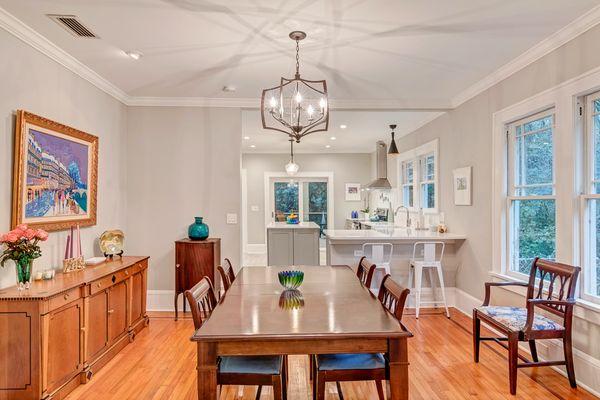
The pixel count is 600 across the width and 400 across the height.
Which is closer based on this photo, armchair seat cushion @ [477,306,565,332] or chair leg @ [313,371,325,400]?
chair leg @ [313,371,325,400]

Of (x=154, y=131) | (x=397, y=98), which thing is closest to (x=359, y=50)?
(x=397, y=98)

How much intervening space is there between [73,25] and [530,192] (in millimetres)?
4066

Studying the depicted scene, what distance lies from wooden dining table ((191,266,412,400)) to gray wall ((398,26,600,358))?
1.85m

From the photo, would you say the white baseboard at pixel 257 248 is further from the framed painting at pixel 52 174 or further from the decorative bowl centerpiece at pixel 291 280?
the decorative bowl centerpiece at pixel 291 280

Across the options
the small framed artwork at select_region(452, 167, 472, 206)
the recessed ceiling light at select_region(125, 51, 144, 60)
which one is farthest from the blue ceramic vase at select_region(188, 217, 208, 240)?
the small framed artwork at select_region(452, 167, 472, 206)

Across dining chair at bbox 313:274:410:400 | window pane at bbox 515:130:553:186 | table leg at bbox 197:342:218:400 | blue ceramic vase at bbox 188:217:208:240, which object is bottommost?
dining chair at bbox 313:274:410:400

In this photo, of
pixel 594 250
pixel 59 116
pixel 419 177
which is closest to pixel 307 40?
pixel 59 116

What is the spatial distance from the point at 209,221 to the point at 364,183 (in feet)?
18.6

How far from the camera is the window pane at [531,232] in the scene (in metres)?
3.32

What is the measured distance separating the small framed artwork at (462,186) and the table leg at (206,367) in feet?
12.1

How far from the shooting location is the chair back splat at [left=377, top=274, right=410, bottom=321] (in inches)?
78.8

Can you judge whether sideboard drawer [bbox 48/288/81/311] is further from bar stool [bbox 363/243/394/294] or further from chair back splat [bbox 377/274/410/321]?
bar stool [bbox 363/243/394/294]

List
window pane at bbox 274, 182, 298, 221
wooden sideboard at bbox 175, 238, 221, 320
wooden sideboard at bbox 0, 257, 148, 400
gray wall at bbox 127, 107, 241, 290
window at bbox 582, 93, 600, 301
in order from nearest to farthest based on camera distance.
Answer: wooden sideboard at bbox 0, 257, 148, 400, window at bbox 582, 93, 600, 301, wooden sideboard at bbox 175, 238, 221, 320, gray wall at bbox 127, 107, 241, 290, window pane at bbox 274, 182, 298, 221

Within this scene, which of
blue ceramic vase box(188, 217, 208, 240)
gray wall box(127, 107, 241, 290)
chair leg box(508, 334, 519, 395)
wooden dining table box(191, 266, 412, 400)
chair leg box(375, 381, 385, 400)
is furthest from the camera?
gray wall box(127, 107, 241, 290)
